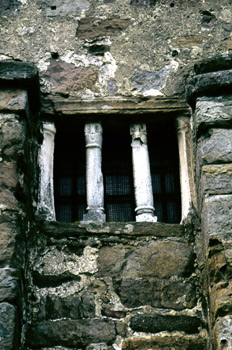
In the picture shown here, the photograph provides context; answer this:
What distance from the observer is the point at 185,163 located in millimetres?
4348

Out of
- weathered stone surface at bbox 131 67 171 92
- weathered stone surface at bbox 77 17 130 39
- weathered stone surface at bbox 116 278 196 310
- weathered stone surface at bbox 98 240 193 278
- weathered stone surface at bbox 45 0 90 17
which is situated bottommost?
weathered stone surface at bbox 116 278 196 310

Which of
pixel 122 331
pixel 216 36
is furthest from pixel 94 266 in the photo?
pixel 216 36

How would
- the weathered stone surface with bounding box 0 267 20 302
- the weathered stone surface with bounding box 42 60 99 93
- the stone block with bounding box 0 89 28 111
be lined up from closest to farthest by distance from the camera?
the weathered stone surface with bounding box 0 267 20 302 < the stone block with bounding box 0 89 28 111 < the weathered stone surface with bounding box 42 60 99 93

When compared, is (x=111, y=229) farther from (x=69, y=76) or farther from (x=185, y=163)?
(x=69, y=76)

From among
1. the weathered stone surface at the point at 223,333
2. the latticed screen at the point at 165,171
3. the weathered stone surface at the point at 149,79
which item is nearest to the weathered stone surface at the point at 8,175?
the latticed screen at the point at 165,171

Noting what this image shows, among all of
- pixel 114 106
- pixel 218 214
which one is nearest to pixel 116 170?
pixel 114 106

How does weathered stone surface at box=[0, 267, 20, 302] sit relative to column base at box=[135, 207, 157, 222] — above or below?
below

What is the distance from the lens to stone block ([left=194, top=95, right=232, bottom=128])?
4.03 m

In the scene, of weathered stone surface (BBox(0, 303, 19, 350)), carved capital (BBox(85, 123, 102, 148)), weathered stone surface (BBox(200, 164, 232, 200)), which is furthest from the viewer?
carved capital (BBox(85, 123, 102, 148))

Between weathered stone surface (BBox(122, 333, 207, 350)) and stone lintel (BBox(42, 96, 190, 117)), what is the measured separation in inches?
60.2

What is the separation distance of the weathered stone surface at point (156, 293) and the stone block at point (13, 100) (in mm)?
1259

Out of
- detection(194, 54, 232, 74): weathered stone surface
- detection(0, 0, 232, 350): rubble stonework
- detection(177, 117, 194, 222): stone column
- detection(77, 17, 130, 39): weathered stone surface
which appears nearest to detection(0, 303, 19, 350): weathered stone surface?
detection(0, 0, 232, 350): rubble stonework

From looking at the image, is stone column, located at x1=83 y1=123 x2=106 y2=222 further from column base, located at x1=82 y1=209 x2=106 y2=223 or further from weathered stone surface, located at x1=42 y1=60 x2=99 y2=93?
weathered stone surface, located at x1=42 y1=60 x2=99 y2=93

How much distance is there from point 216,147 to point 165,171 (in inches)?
25.7
